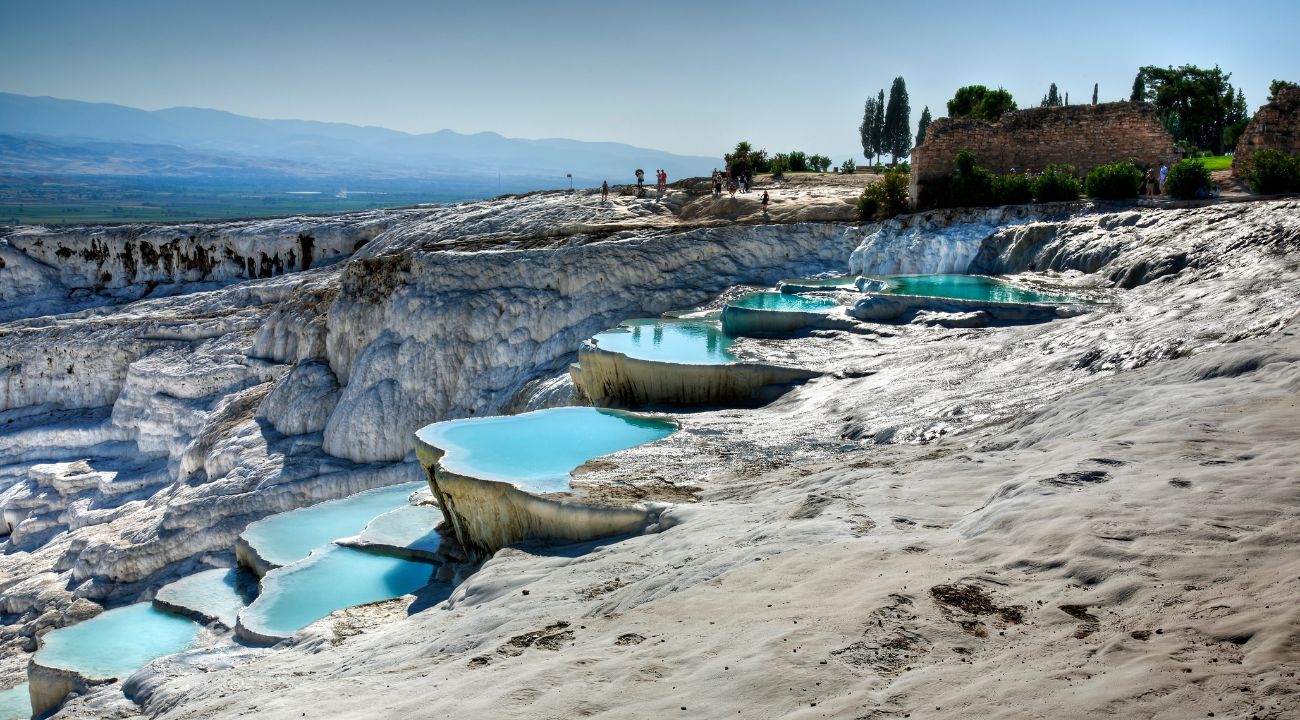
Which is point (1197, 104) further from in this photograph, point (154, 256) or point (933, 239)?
point (154, 256)

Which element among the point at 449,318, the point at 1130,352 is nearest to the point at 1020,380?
the point at 1130,352

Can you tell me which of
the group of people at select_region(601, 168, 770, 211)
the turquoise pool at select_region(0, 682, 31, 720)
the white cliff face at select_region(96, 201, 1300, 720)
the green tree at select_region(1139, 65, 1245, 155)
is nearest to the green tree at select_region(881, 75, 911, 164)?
the green tree at select_region(1139, 65, 1245, 155)

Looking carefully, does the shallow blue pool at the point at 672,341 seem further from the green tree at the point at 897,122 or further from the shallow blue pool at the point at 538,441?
the green tree at the point at 897,122

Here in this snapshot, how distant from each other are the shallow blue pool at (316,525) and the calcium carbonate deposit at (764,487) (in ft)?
1.08

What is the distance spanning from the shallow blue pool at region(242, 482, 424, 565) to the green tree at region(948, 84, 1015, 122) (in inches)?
819

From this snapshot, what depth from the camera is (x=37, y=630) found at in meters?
18.0

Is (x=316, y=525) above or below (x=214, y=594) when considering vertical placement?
above

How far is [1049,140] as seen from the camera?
24125mm

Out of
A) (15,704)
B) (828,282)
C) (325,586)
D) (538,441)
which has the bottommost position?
(15,704)

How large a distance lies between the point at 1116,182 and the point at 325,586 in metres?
17.3

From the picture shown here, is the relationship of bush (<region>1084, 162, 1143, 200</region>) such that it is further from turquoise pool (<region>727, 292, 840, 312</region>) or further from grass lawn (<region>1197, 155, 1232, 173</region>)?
turquoise pool (<region>727, 292, 840, 312</region>)

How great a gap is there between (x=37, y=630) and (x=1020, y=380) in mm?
17613

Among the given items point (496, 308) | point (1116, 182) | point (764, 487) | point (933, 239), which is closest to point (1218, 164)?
point (1116, 182)

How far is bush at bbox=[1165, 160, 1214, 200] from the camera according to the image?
19.2 metres
